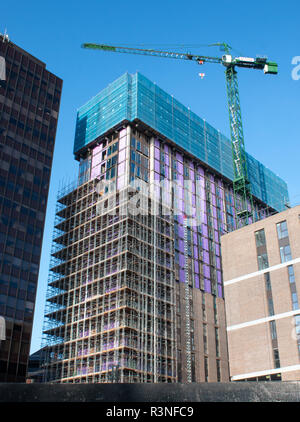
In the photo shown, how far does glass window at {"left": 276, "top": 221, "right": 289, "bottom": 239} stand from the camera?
59375mm

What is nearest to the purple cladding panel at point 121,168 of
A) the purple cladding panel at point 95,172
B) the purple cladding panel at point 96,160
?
the purple cladding panel at point 95,172

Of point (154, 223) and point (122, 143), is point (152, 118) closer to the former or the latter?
point (122, 143)

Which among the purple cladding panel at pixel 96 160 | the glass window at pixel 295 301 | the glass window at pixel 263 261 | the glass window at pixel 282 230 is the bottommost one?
the glass window at pixel 295 301

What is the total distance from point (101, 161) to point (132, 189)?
1332 cm

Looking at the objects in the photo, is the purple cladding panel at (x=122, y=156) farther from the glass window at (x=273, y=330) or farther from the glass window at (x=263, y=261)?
the glass window at (x=273, y=330)

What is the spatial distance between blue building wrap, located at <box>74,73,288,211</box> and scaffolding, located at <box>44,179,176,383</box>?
602 inches

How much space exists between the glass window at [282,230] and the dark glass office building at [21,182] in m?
41.6

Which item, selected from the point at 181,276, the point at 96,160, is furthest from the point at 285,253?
the point at 96,160

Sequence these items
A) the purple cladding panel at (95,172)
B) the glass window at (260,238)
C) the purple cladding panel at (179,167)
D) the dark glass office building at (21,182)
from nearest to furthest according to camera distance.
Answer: the glass window at (260,238)
the dark glass office building at (21,182)
the purple cladding panel at (95,172)
the purple cladding panel at (179,167)

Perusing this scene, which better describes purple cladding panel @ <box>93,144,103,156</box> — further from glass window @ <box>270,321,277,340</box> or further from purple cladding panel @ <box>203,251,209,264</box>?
glass window @ <box>270,321,277,340</box>

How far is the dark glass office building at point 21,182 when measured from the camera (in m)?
74.1

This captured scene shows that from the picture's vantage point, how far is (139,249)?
254 feet

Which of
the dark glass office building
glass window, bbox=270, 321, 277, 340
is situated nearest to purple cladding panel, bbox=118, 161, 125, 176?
the dark glass office building

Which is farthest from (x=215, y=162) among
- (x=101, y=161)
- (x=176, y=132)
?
(x=101, y=161)
